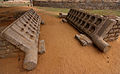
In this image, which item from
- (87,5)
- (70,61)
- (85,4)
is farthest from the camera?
(87,5)

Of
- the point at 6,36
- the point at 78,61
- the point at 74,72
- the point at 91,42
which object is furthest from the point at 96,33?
the point at 6,36

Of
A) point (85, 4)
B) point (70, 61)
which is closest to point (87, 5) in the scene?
point (85, 4)

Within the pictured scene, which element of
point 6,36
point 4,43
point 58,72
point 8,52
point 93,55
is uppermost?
point 6,36

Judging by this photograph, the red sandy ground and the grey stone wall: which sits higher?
the grey stone wall

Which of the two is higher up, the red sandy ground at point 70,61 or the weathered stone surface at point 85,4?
the weathered stone surface at point 85,4

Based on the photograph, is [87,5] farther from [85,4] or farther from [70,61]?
[70,61]

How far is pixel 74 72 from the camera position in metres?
2.36

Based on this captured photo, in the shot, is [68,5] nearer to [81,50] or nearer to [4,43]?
[81,50]

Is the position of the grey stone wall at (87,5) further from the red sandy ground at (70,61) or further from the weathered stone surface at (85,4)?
the red sandy ground at (70,61)

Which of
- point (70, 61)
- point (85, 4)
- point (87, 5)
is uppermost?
point (85, 4)

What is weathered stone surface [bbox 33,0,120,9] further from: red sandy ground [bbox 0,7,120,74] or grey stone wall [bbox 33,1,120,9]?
red sandy ground [bbox 0,7,120,74]

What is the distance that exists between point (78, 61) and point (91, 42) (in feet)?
4.53

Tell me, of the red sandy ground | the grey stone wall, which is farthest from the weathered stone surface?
the red sandy ground

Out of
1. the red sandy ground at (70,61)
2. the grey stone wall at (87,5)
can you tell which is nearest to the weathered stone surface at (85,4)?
the grey stone wall at (87,5)
